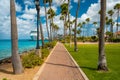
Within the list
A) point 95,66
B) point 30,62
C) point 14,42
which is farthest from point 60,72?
point 95,66

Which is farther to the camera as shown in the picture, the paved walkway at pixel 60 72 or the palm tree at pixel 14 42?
the palm tree at pixel 14 42

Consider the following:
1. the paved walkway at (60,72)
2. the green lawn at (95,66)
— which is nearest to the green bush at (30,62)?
the paved walkway at (60,72)

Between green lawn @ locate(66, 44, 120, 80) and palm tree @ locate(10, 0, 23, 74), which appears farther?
palm tree @ locate(10, 0, 23, 74)

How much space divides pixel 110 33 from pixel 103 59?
325ft

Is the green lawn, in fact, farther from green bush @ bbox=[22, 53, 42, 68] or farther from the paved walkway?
green bush @ bbox=[22, 53, 42, 68]

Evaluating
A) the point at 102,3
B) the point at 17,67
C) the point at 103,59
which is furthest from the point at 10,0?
the point at 103,59

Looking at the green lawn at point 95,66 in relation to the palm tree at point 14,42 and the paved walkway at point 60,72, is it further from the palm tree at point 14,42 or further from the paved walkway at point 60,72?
the palm tree at point 14,42

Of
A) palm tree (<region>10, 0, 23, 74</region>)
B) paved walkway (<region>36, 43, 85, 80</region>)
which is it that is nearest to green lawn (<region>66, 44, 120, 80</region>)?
paved walkway (<region>36, 43, 85, 80</region>)

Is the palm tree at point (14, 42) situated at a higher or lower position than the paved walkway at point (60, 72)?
higher

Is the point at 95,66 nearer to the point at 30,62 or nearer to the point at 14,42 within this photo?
the point at 30,62

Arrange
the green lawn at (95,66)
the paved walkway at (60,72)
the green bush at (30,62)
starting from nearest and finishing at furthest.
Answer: the paved walkway at (60,72)
the green lawn at (95,66)
the green bush at (30,62)

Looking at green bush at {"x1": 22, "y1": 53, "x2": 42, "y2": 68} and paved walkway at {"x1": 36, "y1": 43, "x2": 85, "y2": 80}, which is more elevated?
green bush at {"x1": 22, "y1": 53, "x2": 42, "y2": 68}

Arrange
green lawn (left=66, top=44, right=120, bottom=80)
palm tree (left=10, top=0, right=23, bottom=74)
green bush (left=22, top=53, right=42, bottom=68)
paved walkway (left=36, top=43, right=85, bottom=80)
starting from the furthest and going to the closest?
green bush (left=22, top=53, right=42, bottom=68), palm tree (left=10, top=0, right=23, bottom=74), green lawn (left=66, top=44, right=120, bottom=80), paved walkway (left=36, top=43, right=85, bottom=80)

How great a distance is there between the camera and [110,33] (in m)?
109
